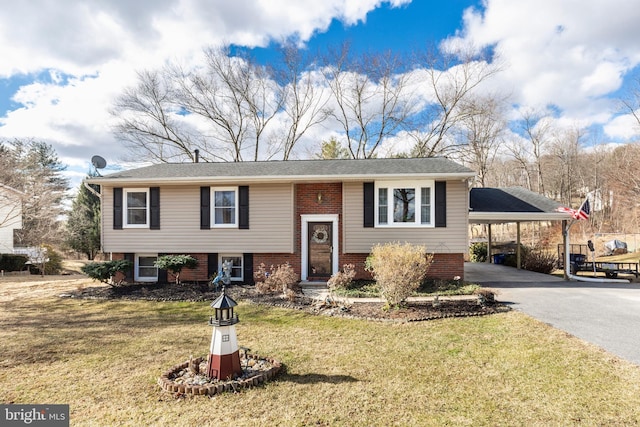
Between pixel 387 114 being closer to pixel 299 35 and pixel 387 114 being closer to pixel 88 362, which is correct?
pixel 299 35

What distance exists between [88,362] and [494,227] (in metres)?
35.9

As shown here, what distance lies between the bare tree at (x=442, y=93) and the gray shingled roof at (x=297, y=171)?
14499 mm

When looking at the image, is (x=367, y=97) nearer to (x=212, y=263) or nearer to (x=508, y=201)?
(x=508, y=201)

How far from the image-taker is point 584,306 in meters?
7.62

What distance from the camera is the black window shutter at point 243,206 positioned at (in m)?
11.2

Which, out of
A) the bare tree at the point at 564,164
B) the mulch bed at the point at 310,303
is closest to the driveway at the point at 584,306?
the mulch bed at the point at 310,303

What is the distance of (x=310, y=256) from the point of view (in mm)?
11336

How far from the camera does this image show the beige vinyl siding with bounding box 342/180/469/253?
1051 centimetres

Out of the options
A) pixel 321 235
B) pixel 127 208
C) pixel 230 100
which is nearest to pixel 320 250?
pixel 321 235

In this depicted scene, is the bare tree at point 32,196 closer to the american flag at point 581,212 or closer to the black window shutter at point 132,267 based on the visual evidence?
the black window shutter at point 132,267

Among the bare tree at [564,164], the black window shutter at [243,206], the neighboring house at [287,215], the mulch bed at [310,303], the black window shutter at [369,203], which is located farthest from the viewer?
the bare tree at [564,164]

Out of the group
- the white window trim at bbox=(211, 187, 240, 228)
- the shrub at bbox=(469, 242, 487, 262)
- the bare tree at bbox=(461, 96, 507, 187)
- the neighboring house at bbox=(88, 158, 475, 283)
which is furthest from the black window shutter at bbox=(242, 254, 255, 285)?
the bare tree at bbox=(461, 96, 507, 187)

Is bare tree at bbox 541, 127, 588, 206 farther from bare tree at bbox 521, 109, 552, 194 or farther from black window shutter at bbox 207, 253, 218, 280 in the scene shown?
black window shutter at bbox 207, 253, 218, 280

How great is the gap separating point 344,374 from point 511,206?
10.4 m
